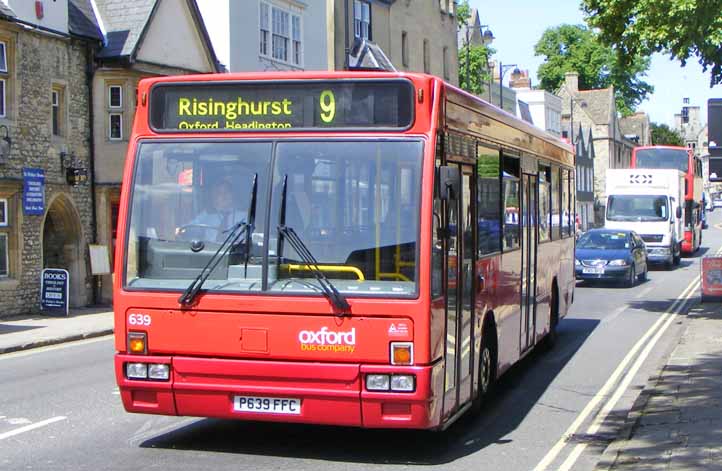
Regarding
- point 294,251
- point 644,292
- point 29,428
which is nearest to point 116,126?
point 644,292

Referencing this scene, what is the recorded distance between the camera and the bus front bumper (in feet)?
23.8

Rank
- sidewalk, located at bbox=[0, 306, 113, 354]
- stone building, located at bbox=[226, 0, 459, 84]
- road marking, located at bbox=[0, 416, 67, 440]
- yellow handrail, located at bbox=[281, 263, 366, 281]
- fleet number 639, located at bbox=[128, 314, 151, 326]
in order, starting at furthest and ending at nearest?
stone building, located at bbox=[226, 0, 459, 84]
sidewalk, located at bbox=[0, 306, 113, 354]
road marking, located at bbox=[0, 416, 67, 440]
fleet number 639, located at bbox=[128, 314, 151, 326]
yellow handrail, located at bbox=[281, 263, 366, 281]

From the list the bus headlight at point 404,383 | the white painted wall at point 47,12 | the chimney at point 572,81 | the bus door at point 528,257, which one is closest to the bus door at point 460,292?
the bus headlight at point 404,383

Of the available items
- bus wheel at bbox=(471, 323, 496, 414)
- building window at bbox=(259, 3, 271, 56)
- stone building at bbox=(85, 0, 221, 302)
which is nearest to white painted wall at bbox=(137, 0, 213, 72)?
stone building at bbox=(85, 0, 221, 302)

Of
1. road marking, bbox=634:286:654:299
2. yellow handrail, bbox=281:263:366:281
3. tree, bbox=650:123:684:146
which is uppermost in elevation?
tree, bbox=650:123:684:146

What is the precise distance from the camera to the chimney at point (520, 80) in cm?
7962

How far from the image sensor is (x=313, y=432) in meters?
8.96

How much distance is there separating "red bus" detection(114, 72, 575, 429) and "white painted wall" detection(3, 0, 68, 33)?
53.7ft

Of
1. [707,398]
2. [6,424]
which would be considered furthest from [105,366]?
[707,398]

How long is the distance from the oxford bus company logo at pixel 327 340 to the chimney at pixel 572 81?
262ft

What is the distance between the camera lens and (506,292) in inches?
417

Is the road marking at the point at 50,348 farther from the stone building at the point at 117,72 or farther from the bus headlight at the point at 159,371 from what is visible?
the bus headlight at the point at 159,371

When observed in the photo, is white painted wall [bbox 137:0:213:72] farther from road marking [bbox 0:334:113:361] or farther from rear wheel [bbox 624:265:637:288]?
rear wheel [bbox 624:265:637:288]

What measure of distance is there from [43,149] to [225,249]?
17476 mm
